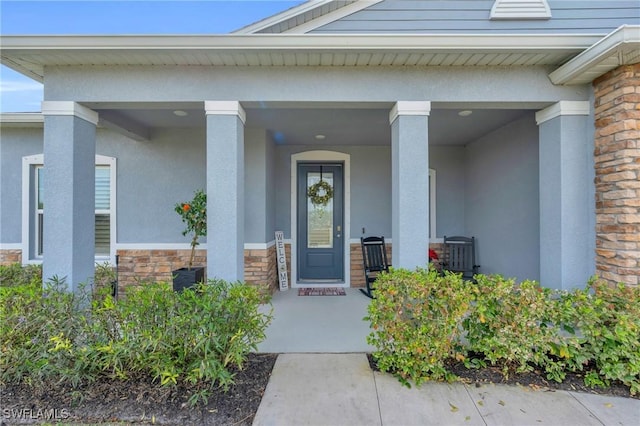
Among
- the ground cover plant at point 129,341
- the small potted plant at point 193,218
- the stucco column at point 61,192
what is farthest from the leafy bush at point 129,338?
the small potted plant at point 193,218

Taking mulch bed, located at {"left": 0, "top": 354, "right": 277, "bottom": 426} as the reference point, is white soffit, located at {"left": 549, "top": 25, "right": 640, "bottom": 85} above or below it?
above

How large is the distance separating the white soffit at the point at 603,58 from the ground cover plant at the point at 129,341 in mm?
3663

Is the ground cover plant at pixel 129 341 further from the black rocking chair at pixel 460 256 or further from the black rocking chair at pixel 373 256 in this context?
the black rocking chair at pixel 460 256

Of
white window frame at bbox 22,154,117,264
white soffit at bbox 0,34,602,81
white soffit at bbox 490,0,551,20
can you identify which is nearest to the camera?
white soffit at bbox 0,34,602,81

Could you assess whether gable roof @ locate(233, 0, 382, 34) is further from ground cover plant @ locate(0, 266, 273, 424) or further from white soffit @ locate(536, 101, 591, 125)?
ground cover plant @ locate(0, 266, 273, 424)

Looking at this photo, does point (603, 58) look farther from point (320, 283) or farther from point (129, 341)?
point (320, 283)

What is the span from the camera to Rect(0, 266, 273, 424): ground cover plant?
2.21 meters

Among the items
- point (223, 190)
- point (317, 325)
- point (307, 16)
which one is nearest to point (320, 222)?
point (317, 325)

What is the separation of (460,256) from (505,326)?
3488 mm

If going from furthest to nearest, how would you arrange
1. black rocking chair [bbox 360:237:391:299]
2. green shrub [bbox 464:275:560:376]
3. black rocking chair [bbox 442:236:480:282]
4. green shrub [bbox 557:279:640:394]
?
1. black rocking chair [bbox 442:236:480:282]
2. black rocking chair [bbox 360:237:391:299]
3. green shrub [bbox 464:275:560:376]
4. green shrub [bbox 557:279:640:394]

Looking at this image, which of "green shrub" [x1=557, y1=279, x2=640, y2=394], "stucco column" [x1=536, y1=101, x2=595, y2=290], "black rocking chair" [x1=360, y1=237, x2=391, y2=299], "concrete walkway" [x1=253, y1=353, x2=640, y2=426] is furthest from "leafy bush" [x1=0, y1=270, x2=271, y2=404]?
"black rocking chair" [x1=360, y1=237, x2=391, y2=299]

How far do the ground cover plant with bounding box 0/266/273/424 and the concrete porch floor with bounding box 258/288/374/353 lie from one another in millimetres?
882

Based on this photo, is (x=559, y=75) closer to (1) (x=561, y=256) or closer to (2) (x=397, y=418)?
(1) (x=561, y=256)

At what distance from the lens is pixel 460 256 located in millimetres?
5832
